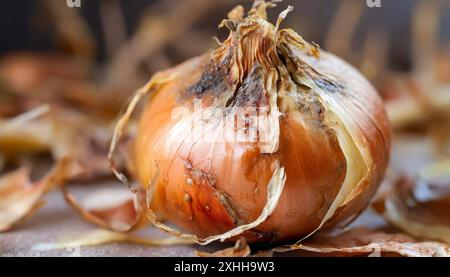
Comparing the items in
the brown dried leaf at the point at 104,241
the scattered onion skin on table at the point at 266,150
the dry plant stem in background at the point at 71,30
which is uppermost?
the dry plant stem in background at the point at 71,30

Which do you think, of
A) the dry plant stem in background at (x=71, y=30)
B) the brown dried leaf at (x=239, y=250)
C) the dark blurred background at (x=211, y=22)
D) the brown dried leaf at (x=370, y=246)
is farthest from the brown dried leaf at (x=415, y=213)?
the dry plant stem in background at (x=71, y=30)

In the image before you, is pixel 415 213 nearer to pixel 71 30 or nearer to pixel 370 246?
pixel 370 246

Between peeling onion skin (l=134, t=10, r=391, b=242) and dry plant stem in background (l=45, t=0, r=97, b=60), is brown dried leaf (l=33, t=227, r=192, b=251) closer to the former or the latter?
peeling onion skin (l=134, t=10, r=391, b=242)

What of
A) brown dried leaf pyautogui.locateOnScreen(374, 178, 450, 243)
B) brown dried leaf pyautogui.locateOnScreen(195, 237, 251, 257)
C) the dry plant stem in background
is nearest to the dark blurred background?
the dry plant stem in background

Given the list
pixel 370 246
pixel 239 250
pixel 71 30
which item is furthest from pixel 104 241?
pixel 71 30

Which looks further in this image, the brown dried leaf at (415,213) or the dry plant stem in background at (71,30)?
the dry plant stem in background at (71,30)

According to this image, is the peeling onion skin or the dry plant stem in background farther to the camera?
the dry plant stem in background

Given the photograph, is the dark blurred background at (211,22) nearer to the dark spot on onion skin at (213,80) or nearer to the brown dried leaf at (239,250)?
the dark spot on onion skin at (213,80)

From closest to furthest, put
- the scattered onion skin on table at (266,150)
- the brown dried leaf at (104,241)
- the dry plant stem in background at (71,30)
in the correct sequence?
the scattered onion skin on table at (266,150)
the brown dried leaf at (104,241)
the dry plant stem in background at (71,30)
